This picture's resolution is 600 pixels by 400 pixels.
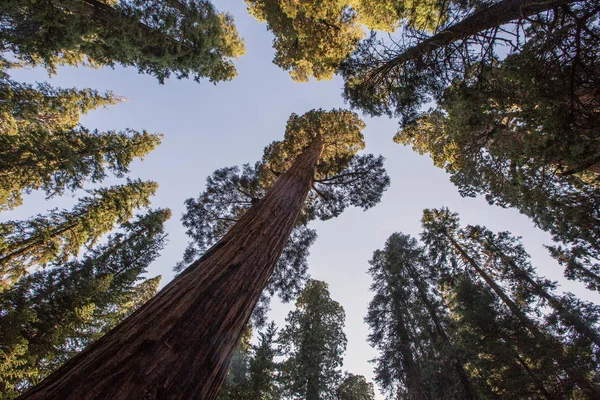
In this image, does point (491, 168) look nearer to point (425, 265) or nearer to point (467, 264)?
point (467, 264)

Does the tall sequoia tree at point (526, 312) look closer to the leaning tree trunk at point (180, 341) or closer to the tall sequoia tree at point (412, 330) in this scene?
the tall sequoia tree at point (412, 330)

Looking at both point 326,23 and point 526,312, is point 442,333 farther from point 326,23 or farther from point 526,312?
point 326,23

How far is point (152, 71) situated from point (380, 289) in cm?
1695

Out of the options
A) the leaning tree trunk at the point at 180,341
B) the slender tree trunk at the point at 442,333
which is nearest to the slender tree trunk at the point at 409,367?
the slender tree trunk at the point at 442,333

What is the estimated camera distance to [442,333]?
37.4 ft

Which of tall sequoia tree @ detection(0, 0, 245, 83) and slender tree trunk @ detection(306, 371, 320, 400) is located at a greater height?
tall sequoia tree @ detection(0, 0, 245, 83)

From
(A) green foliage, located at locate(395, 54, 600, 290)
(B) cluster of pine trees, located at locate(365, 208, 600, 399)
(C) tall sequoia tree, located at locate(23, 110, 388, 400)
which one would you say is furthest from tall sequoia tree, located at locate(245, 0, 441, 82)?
(B) cluster of pine trees, located at locate(365, 208, 600, 399)

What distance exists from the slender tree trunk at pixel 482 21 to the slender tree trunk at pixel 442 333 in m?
11.3

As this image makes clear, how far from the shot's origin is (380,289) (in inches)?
639

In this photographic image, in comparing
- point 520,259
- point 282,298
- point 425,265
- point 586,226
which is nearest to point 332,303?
point 425,265

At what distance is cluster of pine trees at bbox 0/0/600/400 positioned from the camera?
2.28m

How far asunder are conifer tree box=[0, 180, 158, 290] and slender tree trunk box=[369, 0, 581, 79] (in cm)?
1346

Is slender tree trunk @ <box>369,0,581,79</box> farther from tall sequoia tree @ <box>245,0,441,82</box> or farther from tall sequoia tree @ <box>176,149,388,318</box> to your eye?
tall sequoia tree @ <box>176,149,388,318</box>

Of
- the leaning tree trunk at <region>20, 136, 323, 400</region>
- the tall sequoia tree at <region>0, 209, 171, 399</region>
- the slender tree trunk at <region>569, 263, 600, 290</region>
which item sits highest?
the slender tree trunk at <region>569, 263, 600, 290</region>
